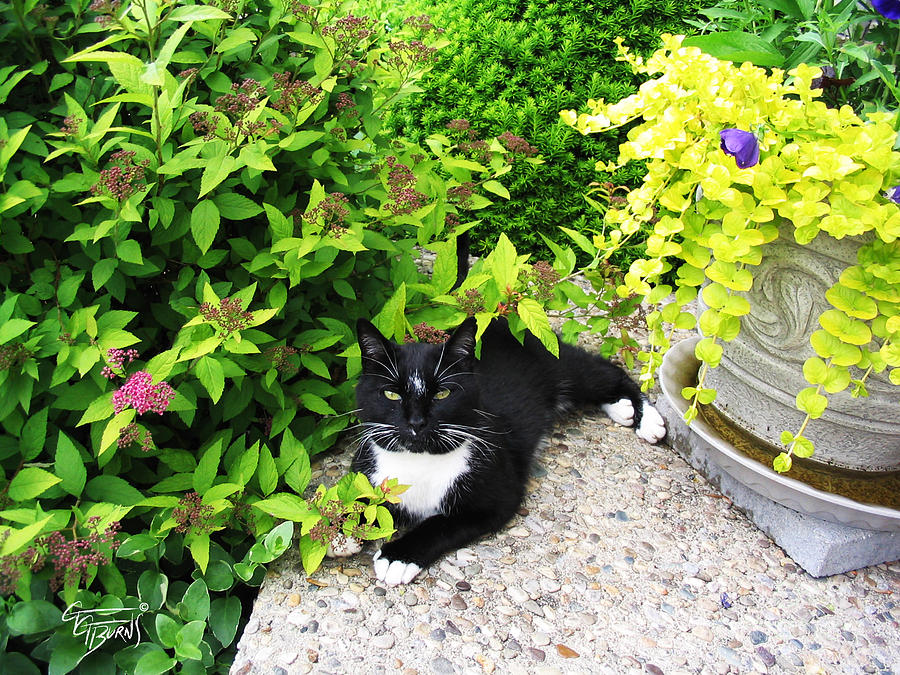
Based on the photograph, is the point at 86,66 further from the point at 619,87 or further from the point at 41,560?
the point at 619,87

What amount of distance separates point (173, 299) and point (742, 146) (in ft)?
5.46

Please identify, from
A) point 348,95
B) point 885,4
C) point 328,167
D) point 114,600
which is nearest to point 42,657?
point 114,600

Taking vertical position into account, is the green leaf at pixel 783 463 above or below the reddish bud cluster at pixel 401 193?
below

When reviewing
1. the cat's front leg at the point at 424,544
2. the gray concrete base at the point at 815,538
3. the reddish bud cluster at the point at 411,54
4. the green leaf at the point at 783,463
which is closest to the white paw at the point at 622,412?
the gray concrete base at the point at 815,538

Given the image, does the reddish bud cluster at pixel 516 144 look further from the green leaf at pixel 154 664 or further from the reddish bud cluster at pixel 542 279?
the green leaf at pixel 154 664

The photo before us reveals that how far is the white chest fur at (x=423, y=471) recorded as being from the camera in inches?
80.8

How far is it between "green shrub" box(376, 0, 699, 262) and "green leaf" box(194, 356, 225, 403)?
6.97ft

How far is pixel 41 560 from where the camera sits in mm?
1536

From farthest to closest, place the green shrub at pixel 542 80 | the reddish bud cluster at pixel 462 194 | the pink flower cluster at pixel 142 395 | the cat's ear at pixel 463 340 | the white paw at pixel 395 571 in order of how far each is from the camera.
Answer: the green shrub at pixel 542 80
the reddish bud cluster at pixel 462 194
the cat's ear at pixel 463 340
the white paw at pixel 395 571
the pink flower cluster at pixel 142 395

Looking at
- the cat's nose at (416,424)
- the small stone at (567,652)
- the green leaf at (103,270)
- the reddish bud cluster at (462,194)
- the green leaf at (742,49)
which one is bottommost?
the small stone at (567,652)

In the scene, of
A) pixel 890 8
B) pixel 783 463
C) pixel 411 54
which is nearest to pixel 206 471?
pixel 411 54

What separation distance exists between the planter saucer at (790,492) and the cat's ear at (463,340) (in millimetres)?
788

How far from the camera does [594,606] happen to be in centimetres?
182

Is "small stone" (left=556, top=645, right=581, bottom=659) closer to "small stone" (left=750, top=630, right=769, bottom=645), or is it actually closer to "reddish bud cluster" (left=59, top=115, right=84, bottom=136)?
"small stone" (left=750, top=630, right=769, bottom=645)
